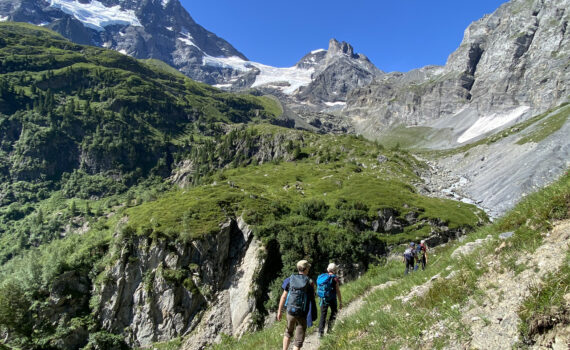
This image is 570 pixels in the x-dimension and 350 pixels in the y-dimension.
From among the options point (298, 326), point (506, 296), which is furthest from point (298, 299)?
point (506, 296)

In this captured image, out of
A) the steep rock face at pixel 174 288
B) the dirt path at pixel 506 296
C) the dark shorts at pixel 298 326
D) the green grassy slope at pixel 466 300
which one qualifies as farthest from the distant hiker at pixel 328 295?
the steep rock face at pixel 174 288

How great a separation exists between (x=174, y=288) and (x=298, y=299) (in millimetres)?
39130

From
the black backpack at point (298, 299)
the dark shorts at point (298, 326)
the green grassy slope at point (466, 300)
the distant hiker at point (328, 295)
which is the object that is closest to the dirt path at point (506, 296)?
the green grassy slope at point (466, 300)

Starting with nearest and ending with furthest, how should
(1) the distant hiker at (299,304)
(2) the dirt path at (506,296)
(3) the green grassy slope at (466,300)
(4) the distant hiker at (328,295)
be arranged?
1. (3) the green grassy slope at (466,300)
2. (2) the dirt path at (506,296)
3. (1) the distant hiker at (299,304)
4. (4) the distant hiker at (328,295)

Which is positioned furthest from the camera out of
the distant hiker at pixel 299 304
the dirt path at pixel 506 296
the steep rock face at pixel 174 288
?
the steep rock face at pixel 174 288

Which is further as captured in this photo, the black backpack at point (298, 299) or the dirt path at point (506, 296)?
the black backpack at point (298, 299)

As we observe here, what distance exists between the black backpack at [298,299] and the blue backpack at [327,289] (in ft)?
4.12

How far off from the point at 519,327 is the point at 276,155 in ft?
469

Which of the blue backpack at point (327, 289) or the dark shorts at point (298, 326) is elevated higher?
the blue backpack at point (327, 289)

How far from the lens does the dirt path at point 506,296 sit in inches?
263

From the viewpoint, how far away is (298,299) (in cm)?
1074

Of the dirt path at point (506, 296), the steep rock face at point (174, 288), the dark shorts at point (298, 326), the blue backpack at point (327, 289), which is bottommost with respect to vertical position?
the steep rock face at point (174, 288)

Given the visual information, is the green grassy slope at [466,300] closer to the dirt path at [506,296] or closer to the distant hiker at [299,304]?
the dirt path at [506,296]

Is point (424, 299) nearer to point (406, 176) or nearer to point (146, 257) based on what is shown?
point (146, 257)
